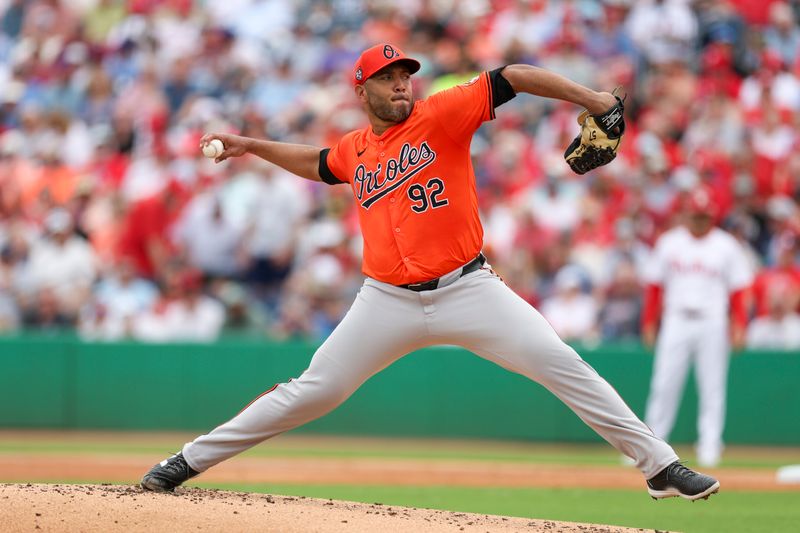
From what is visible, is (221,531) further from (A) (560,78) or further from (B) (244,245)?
(B) (244,245)

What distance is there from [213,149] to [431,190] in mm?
1088

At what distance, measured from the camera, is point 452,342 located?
550 cm

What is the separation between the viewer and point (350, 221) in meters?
12.8

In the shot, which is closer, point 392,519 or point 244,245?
point 392,519

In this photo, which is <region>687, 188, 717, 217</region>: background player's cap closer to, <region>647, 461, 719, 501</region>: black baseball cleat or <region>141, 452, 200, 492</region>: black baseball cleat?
<region>647, 461, 719, 501</region>: black baseball cleat

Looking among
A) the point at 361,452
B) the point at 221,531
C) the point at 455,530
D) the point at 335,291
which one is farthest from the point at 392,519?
the point at 335,291

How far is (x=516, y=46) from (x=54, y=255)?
5.53 metres

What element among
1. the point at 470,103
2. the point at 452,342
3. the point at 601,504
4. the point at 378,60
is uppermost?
the point at 378,60

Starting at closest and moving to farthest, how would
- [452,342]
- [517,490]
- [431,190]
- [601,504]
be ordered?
1. [431,190]
2. [452,342]
3. [601,504]
4. [517,490]

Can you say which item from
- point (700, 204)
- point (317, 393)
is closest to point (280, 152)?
point (317, 393)

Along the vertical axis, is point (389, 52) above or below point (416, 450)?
above

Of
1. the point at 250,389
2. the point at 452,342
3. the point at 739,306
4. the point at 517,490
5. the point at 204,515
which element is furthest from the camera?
the point at 250,389

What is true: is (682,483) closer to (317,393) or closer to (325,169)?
(317,393)

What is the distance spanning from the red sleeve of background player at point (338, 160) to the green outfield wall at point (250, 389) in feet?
19.7
